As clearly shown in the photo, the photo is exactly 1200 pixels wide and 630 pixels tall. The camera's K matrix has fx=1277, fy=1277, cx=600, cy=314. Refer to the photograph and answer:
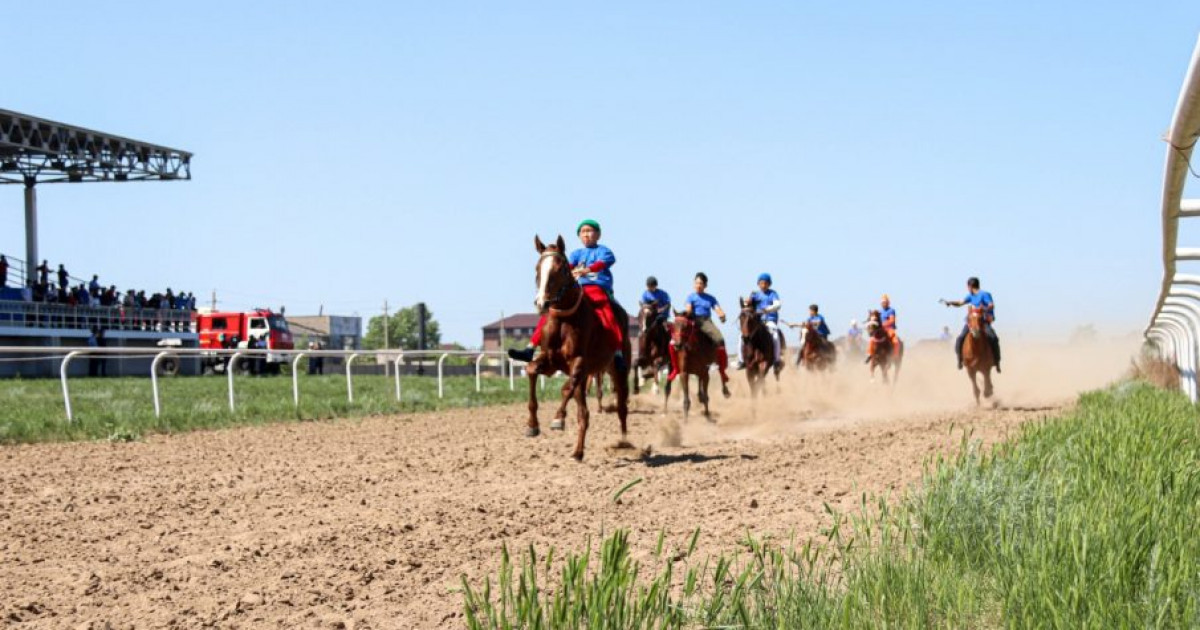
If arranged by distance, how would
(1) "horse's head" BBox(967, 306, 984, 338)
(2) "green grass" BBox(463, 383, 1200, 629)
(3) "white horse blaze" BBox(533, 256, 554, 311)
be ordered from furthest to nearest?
(1) "horse's head" BBox(967, 306, 984, 338), (3) "white horse blaze" BBox(533, 256, 554, 311), (2) "green grass" BBox(463, 383, 1200, 629)

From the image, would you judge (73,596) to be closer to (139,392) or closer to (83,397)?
(83,397)

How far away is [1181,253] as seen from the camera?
9.46 metres

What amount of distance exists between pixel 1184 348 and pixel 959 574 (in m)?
10.5

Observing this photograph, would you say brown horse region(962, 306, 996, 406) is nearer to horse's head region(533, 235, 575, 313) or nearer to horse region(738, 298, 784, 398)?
horse region(738, 298, 784, 398)

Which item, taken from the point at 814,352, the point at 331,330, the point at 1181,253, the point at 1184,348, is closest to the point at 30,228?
the point at 814,352

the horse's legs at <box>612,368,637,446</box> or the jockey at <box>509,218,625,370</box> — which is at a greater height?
the jockey at <box>509,218,625,370</box>

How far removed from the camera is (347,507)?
848 cm

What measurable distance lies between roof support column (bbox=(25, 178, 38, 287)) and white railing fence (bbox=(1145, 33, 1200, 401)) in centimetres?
4458

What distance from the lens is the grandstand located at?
44875 millimetres

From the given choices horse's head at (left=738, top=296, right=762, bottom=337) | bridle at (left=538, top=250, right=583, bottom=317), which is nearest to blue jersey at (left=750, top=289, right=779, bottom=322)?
horse's head at (left=738, top=296, right=762, bottom=337)

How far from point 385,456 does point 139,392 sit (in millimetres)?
15338

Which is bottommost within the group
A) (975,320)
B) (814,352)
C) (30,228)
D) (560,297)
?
(814,352)

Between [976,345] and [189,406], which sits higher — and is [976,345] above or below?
above

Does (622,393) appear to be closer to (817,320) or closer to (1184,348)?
(1184,348)
